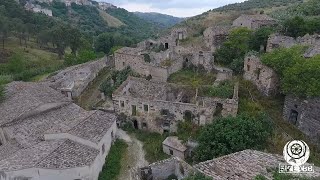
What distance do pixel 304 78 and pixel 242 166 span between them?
11.0 meters

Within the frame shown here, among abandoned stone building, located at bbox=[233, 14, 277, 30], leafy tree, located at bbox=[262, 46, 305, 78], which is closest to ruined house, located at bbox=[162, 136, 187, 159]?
leafy tree, located at bbox=[262, 46, 305, 78]

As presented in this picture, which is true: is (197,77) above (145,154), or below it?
above

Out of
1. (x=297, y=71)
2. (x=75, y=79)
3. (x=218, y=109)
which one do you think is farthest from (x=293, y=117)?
(x=75, y=79)

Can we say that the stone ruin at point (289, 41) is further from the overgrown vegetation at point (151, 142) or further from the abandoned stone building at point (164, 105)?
the overgrown vegetation at point (151, 142)

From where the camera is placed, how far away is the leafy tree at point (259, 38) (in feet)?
119

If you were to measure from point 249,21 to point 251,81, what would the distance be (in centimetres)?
1715

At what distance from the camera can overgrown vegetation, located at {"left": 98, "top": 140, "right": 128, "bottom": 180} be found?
24.6 m

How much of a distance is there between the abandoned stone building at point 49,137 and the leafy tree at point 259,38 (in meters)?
18.5

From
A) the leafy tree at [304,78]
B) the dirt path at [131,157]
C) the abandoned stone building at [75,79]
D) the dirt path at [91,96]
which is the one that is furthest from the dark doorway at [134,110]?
the leafy tree at [304,78]

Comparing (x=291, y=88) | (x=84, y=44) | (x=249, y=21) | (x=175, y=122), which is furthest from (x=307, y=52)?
(x=84, y=44)

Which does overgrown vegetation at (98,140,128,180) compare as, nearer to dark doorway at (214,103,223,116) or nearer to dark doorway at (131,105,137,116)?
dark doorway at (131,105,137,116)

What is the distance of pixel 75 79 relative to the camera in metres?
40.4

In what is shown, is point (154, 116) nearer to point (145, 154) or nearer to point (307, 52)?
point (145, 154)

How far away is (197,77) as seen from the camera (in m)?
34.5
